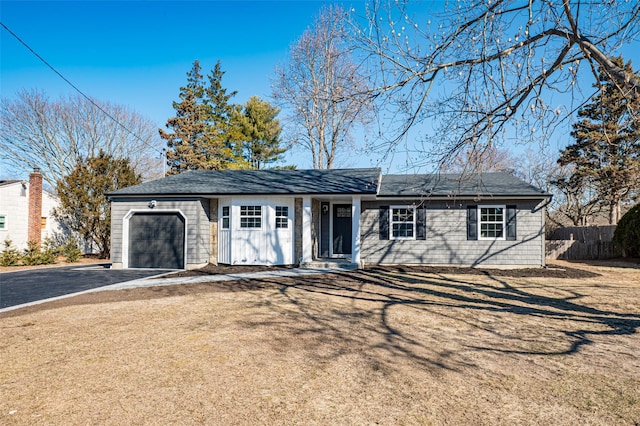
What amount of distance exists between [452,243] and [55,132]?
991 inches

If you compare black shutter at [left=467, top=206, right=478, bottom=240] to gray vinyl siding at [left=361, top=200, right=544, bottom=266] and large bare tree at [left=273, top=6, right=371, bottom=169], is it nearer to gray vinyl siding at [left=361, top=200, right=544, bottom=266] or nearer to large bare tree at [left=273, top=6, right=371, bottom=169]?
gray vinyl siding at [left=361, top=200, right=544, bottom=266]

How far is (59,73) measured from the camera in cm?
1261

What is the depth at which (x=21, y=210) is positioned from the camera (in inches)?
805

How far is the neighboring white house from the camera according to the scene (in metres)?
19.9

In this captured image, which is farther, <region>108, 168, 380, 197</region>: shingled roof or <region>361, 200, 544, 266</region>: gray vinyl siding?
<region>361, 200, 544, 266</region>: gray vinyl siding

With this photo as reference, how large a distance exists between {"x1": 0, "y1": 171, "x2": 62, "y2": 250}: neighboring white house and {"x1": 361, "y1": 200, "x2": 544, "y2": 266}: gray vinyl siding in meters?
17.9

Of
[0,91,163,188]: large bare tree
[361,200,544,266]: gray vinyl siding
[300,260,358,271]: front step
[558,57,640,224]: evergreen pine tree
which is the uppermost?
[0,91,163,188]: large bare tree

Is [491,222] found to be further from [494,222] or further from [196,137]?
[196,137]

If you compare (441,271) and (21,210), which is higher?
(21,210)

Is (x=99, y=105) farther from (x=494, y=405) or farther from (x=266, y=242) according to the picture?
(x=494, y=405)

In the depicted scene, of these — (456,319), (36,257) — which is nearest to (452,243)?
(456,319)

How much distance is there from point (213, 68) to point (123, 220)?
22.5 metres

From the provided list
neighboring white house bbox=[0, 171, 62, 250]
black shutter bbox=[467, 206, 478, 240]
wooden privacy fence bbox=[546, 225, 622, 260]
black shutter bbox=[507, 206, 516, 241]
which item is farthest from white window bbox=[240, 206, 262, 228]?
wooden privacy fence bbox=[546, 225, 622, 260]

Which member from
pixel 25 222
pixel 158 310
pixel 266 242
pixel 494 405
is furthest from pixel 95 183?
pixel 494 405
